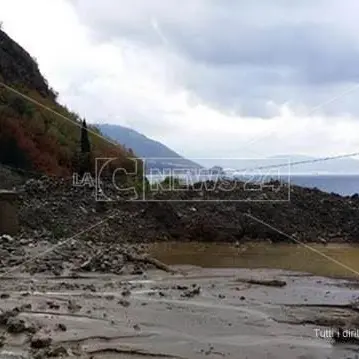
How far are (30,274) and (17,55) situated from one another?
28.6 metres

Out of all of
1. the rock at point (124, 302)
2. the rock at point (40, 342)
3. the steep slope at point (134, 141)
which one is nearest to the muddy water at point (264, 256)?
the rock at point (124, 302)

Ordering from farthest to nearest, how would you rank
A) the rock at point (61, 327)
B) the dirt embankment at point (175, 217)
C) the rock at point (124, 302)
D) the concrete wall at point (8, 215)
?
the dirt embankment at point (175, 217), the concrete wall at point (8, 215), the rock at point (124, 302), the rock at point (61, 327)

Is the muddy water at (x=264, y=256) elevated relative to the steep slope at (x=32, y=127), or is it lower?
lower

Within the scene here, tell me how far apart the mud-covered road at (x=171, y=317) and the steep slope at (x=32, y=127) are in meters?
16.3

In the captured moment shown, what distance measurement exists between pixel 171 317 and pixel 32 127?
22.3 meters

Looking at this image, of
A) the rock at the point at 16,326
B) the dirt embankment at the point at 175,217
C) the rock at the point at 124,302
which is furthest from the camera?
the dirt embankment at the point at 175,217

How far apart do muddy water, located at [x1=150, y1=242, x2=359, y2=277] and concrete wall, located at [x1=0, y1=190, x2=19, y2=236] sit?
301 centimetres

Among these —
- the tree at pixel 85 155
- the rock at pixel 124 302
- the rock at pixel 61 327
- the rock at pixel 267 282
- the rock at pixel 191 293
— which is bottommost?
the rock at pixel 61 327

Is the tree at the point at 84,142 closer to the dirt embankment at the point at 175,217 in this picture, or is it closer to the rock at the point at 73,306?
the dirt embankment at the point at 175,217

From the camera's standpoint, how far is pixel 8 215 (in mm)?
14750

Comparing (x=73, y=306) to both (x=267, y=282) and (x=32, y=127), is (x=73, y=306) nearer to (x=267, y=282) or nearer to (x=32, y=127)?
(x=267, y=282)

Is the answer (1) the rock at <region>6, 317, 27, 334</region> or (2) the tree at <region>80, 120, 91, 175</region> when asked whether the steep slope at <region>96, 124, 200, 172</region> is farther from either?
(1) the rock at <region>6, 317, 27, 334</region>

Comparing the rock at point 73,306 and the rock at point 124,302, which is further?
the rock at point 124,302

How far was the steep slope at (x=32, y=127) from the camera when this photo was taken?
84.9ft
